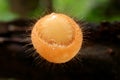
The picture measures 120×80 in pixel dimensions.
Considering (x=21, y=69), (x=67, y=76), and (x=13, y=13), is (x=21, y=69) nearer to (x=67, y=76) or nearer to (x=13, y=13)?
(x=67, y=76)

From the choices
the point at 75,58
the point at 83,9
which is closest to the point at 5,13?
the point at 83,9

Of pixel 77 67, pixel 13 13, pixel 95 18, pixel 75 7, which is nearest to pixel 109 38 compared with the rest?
pixel 77 67

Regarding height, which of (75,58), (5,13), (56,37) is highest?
(5,13)

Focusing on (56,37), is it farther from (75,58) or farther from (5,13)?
(5,13)

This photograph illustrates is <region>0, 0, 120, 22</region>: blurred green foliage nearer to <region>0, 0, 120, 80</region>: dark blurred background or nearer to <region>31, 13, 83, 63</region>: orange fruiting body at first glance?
<region>0, 0, 120, 80</region>: dark blurred background

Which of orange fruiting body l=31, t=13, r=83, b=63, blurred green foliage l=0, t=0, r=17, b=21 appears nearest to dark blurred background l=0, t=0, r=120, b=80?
orange fruiting body l=31, t=13, r=83, b=63

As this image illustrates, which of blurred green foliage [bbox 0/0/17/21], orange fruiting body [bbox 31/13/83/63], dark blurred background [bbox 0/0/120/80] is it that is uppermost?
blurred green foliage [bbox 0/0/17/21]

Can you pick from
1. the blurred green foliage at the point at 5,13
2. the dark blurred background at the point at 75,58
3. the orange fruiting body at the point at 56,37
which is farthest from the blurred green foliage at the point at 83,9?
the orange fruiting body at the point at 56,37

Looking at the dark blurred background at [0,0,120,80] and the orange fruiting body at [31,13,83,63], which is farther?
the dark blurred background at [0,0,120,80]
